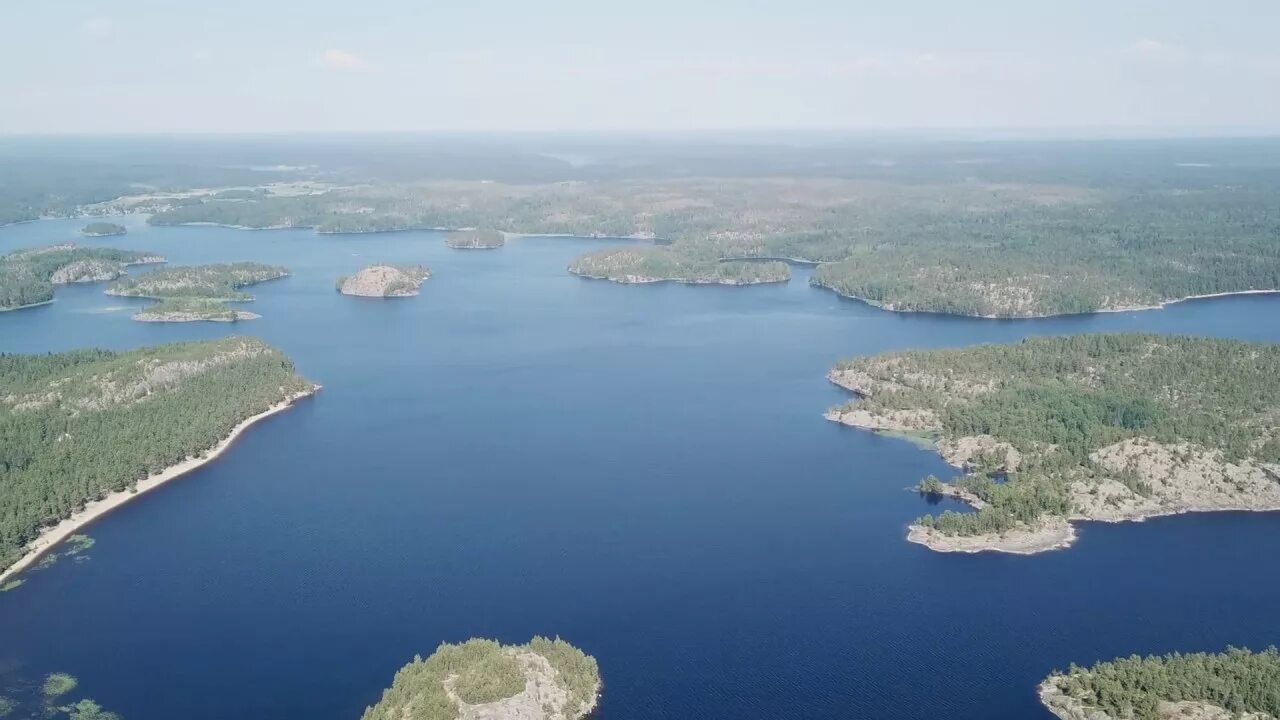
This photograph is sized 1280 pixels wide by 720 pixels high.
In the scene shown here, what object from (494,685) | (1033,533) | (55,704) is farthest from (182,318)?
(1033,533)

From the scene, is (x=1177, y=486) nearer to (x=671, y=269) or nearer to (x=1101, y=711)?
(x=1101, y=711)

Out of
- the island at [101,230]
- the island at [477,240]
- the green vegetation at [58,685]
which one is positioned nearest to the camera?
the green vegetation at [58,685]

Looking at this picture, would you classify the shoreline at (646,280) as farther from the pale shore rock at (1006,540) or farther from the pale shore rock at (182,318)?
the pale shore rock at (1006,540)

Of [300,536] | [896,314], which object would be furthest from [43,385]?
[896,314]

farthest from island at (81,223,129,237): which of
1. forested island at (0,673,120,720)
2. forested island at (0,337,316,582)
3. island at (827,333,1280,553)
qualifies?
forested island at (0,673,120,720)

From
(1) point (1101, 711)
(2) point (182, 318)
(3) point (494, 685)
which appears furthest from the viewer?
(2) point (182, 318)

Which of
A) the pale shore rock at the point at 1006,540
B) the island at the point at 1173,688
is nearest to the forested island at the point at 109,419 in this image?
the pale shore rock at the point at 1006,540
